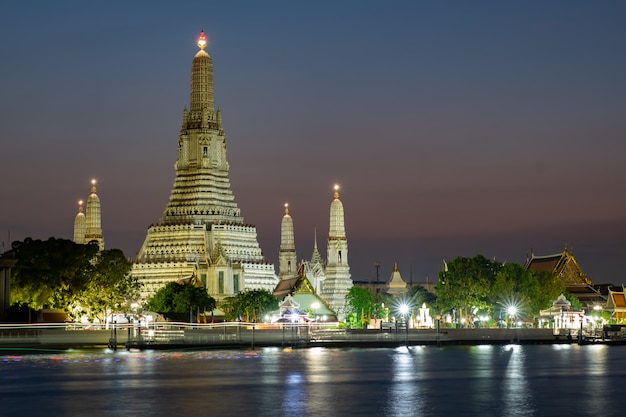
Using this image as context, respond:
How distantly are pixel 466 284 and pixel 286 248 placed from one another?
39.8 meters

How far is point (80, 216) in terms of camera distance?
440 ft

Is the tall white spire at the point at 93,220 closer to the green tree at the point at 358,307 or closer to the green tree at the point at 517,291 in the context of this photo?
the green tree at the point at 358,307

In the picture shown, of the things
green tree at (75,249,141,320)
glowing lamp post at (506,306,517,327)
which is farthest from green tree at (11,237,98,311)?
glowing lamp post at (506,306,517,327)

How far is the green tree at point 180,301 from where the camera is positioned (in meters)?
107

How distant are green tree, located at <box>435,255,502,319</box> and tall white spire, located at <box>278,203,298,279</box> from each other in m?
35.1

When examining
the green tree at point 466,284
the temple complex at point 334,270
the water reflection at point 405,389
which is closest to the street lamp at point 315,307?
the temple complex at point 334,270

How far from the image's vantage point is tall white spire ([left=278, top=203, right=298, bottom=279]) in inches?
5704

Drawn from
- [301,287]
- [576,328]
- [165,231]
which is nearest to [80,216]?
[165,231]

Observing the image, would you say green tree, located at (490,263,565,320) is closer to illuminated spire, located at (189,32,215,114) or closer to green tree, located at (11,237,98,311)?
illuminated spire, located at (189,32,215,114)

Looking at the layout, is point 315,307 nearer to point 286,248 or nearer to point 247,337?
point 286,248

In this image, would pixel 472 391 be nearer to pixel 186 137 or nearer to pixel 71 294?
pixel 71 294

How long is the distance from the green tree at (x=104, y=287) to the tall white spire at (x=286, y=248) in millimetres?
52444

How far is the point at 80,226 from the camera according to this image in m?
133

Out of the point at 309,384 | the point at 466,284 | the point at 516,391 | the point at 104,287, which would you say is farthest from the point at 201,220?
the point at 516,391
